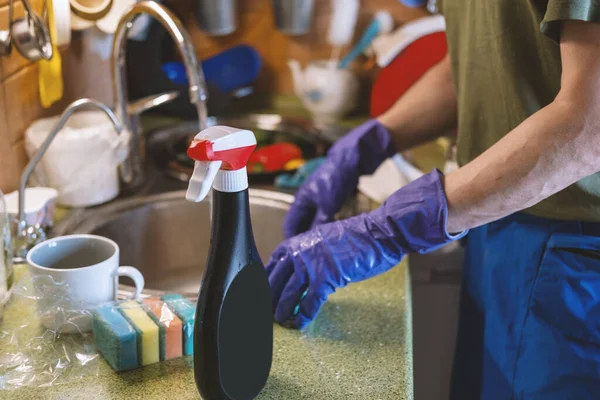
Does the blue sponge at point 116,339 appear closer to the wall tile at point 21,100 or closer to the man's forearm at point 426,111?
the wall tile at point 21,100

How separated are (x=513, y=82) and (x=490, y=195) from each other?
0.22 m

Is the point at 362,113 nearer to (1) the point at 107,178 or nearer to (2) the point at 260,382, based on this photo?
(1) the point at 107,178

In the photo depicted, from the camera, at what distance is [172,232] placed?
1.52 metres

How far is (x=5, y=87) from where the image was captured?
124 centimetres

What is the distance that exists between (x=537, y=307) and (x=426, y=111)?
19.3 inches

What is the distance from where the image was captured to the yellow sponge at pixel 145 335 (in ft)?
2.88

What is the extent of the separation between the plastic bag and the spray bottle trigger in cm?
32

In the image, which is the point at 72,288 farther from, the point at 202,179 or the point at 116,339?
the point at 202,179

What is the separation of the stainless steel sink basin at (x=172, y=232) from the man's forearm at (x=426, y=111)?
269mm

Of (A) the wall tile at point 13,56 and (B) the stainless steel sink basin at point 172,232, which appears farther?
(B) the stainless steel sink basin at point 172,232

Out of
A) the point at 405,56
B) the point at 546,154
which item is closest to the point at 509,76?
the point at 546,154

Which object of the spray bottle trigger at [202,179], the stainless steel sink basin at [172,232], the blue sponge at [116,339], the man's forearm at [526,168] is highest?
the spray bottle trigger at [202,179]

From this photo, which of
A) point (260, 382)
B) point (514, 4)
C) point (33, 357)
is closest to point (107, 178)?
point (33, 357)

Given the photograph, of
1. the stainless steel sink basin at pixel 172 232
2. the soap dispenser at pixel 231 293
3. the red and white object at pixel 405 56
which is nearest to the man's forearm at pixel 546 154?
the soap dispenser at pixel 231 293
